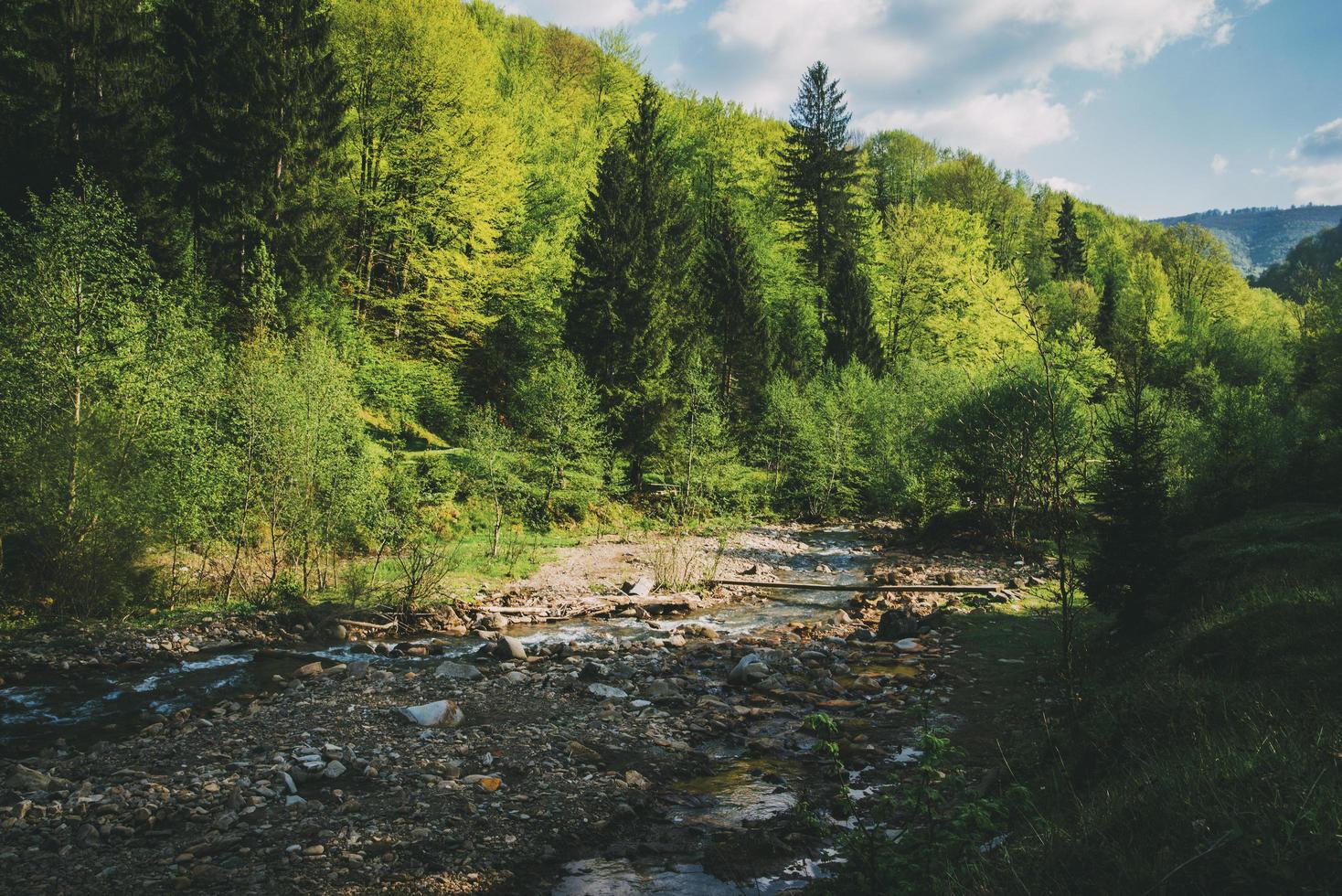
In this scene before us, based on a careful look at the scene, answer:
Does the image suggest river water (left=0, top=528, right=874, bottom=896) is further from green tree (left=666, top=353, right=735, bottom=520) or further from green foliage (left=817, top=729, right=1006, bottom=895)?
green tree (left=666, top=353, right=735, bottom=520)

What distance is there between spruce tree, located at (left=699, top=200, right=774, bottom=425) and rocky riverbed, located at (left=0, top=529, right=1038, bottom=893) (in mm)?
28976

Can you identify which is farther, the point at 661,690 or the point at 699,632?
the point at 699,632

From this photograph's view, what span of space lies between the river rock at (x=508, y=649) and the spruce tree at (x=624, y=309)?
64.1 feet

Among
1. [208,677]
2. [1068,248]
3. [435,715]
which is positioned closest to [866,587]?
[435,715]

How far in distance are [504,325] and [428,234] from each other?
565 cm

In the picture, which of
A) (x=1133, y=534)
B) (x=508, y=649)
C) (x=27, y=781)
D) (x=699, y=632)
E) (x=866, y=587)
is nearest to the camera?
(x=27, y=781)

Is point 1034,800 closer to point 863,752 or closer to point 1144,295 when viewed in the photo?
point 863,752

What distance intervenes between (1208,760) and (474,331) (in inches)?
1315

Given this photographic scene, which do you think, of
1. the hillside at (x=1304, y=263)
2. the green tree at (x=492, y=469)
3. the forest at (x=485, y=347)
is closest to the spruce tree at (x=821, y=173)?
the forest at (x=485, y=347)

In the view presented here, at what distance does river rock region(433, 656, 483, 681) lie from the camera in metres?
11.1

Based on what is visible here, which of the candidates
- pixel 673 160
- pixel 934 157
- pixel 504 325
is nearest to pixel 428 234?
pixel 504 325

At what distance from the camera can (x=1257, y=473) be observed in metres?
20.7

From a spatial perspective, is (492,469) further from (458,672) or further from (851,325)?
(851,325)

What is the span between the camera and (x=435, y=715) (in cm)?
902
